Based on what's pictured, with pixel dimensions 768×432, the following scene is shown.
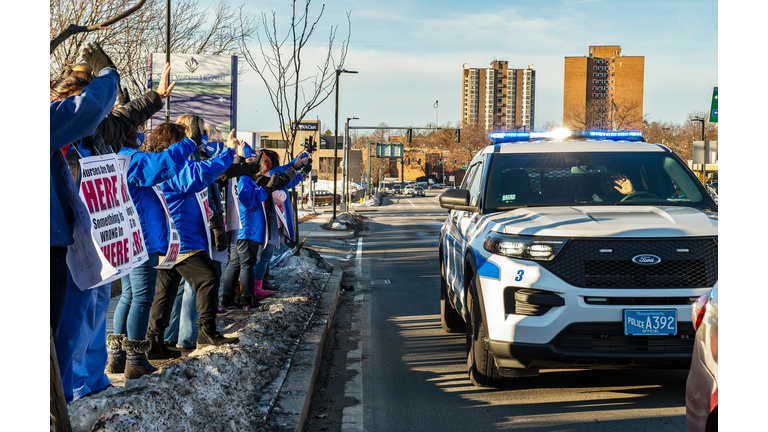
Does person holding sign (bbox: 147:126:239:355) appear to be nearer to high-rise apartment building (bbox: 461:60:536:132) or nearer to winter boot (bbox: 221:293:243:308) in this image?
winter boot (bbox: 221:293:243:308)

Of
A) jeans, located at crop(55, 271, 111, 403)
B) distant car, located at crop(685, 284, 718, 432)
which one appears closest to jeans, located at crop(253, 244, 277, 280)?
jeans, located at crop(55, 271, 111, 403)

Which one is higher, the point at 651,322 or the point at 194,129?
the point at 194,129

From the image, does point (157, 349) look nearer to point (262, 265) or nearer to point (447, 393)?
point (447, 393)

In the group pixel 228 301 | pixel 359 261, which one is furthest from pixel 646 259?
pixel 359 261

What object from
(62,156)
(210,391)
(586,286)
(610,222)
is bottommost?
(210,391)

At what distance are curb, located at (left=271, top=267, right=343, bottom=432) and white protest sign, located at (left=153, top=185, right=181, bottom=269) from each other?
1.25 m

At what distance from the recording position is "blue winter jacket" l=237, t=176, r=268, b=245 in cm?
768

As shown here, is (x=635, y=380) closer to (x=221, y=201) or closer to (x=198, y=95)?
(x=221, y=201)

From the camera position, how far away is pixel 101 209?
141 inches

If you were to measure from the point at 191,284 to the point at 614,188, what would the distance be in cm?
365

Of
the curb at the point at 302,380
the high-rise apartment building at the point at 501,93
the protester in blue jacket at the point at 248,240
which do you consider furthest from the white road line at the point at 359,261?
the high-rise apartment building at the point at 501,93

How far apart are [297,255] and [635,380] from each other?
7351mm

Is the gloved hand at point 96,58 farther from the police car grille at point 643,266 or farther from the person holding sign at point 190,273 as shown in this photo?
the police car grille at point 643,266

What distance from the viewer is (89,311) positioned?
3.72m
